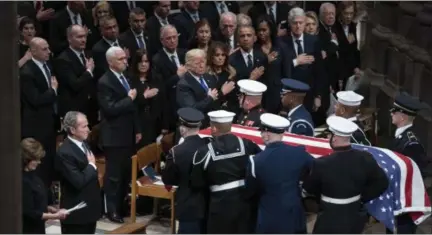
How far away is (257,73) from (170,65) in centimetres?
89

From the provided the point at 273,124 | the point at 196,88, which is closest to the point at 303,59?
the point at 196,88

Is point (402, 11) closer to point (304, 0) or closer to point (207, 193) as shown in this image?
point (304, 0)

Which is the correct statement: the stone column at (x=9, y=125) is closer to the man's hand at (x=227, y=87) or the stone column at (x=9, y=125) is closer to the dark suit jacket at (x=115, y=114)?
the dark suit jacket at (x=115, y=114)

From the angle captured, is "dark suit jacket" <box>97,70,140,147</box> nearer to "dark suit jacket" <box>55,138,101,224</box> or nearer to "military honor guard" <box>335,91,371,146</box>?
"dark suit jacket" <box>55,138,101,224</box>

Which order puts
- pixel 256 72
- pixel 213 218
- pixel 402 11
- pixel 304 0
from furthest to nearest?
pixel 304 0
pixel 402 11
pixel 256 72
pixel 213 218

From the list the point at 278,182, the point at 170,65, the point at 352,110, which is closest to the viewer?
the point at 278,182

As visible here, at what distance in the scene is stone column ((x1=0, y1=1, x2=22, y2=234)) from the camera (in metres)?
7.14

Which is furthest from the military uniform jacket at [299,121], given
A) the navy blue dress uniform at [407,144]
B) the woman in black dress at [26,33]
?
the woman in black dress at [26,33]

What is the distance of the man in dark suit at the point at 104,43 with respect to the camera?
12.3 meters

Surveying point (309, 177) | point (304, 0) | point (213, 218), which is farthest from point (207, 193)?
point (304, 0)

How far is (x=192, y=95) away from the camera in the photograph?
36.8ft

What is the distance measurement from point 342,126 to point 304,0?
7.67m

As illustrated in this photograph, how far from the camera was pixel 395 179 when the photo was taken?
9594 millimetres

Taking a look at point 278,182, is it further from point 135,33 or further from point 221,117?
point 135,33
